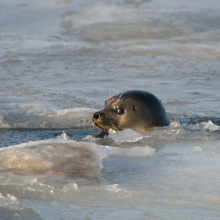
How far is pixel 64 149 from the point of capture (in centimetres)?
307

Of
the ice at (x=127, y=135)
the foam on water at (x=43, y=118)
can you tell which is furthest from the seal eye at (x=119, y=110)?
the foam on water at (x=43, y=118)

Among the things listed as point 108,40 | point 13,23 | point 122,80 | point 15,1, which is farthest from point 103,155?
point 15,1

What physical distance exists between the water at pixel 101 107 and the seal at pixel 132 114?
0.51 feet

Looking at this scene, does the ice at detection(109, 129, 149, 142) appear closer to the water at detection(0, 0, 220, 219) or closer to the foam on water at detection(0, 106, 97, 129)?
the water at detection(0, 0, 220, 219)

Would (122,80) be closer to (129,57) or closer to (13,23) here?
→ (129,57)

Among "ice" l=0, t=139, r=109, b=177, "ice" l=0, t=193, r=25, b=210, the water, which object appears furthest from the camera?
"ice" l=0, t=139, r=109, b=177

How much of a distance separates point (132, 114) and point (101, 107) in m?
1.20

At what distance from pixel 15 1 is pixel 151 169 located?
11.9 meters

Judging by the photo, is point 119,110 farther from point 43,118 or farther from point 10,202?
point 10,202

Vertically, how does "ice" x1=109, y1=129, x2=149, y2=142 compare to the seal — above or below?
below

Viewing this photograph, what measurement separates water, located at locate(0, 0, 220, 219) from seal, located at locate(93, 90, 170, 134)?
154 millimetres

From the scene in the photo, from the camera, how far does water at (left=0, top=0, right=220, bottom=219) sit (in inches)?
93.7

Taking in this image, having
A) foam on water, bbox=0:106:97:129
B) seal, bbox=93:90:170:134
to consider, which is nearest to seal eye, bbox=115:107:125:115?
seal, bbox=93:90:170:134

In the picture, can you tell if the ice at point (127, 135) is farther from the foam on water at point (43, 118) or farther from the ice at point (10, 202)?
the ice at point (10, 202)
